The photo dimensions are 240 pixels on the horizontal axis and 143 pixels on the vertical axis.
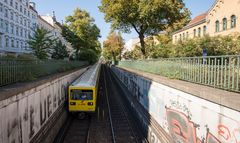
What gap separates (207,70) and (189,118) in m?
2.27

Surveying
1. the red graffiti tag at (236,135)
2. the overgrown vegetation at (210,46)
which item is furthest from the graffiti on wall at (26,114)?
the overgrown vegetation at (210,46)

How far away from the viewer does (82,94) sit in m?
18.1

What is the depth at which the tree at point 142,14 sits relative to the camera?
26281mm

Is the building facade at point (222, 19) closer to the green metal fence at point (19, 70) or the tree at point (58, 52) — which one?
the green metal fence at point (19, 70)

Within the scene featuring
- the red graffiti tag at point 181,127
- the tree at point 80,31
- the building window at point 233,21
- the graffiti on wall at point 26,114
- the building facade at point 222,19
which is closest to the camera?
the graffiti on wall at point 26,114

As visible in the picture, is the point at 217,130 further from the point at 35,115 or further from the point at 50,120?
the point at 50,120

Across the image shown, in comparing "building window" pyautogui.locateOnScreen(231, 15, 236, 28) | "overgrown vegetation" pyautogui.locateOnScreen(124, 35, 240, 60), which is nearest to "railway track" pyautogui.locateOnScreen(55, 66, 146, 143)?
"overgrown vegetation" pyautogui.locateOnScreen(124, 35, 240, 60)

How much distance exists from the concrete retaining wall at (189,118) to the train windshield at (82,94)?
218 inches

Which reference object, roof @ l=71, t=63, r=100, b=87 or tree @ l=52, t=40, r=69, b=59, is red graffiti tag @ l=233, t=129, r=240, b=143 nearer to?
roof @ l=71, t=63, r=100, b=87

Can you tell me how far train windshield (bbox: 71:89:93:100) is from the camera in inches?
712

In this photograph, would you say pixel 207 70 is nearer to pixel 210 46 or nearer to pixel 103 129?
pixel 103 129

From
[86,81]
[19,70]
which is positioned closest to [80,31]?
[86,81]

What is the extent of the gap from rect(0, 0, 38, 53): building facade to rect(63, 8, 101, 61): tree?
8.39 m

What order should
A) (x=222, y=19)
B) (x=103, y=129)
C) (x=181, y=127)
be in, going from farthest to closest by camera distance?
1. (x=222, y=19)
2. (x=103, y=129)
3. (x=181, y=127)
